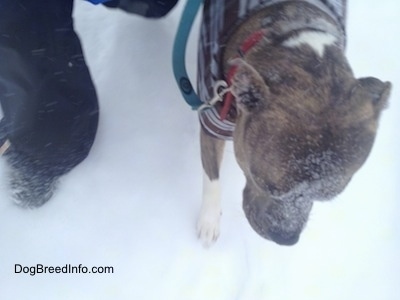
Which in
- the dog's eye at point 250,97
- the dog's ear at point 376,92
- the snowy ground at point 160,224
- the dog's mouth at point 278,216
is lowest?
the snowy ground at point 160,224

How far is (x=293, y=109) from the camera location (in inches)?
53.2

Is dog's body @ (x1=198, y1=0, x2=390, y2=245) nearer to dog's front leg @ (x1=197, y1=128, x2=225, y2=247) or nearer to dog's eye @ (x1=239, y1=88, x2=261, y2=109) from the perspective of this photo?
dog's eye @ (x1=239, y1=88, x2=261, y2=109)

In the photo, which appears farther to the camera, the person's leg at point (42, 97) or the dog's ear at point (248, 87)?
the person's leg at point (42, 97)

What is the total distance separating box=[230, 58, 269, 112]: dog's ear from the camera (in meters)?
1.36

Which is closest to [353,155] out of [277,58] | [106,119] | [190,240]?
[277,58]

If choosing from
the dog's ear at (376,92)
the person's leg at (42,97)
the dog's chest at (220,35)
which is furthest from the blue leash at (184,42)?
the dog's ear at (376,92)

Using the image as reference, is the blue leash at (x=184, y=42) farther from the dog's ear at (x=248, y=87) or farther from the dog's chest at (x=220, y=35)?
the dog's ear at (x=248, y=87)

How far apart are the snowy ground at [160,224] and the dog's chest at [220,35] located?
0.55 m

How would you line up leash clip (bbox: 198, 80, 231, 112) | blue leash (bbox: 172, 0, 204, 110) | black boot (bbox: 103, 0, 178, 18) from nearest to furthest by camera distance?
leash clip (bbox: 198, 80, 231, 112) < blue leash (bbox: 172, 0, 204, 110) < black boot (bbox: 103, 0, 178, 18)

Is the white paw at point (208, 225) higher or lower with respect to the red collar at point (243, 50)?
lower

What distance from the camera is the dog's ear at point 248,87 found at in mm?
1362

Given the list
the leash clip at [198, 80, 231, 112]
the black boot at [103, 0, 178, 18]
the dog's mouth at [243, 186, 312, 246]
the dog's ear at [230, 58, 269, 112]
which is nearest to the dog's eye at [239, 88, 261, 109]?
the dog's ear at [230, 58, 269, 112]

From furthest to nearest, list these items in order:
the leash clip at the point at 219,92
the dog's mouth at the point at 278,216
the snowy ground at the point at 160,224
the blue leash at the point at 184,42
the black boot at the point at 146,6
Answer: the black boot at the point at 146,6 → the snowy ground at the point at 160,224 → the blue leash at the point at 184,42 → the leash clip at the point at 219,92 → the dog's mouth at the point at 278,216

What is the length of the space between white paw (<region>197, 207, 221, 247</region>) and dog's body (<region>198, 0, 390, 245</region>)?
0.50 m
